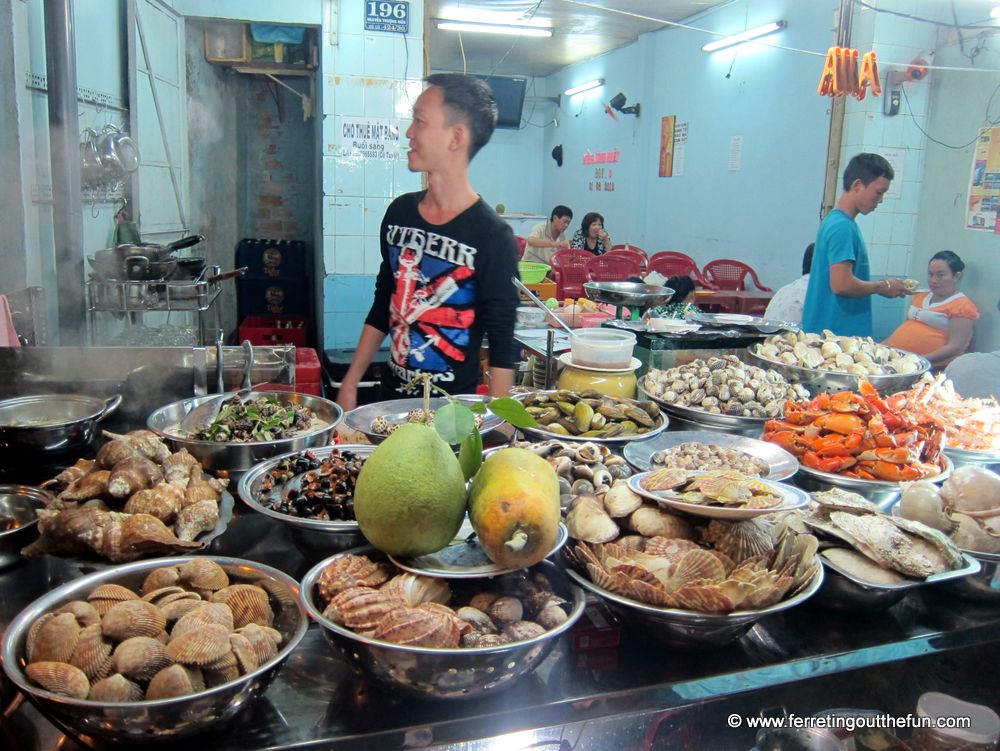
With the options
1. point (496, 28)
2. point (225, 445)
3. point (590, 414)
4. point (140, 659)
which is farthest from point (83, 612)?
point (496, 28)

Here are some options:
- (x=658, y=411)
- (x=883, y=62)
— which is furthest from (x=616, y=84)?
(x=658, y=411)

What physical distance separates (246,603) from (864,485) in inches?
52.4

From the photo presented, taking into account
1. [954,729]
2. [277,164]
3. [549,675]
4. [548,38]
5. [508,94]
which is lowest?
[954,729]

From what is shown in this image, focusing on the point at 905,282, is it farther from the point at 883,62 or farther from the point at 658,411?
the point at 658,411

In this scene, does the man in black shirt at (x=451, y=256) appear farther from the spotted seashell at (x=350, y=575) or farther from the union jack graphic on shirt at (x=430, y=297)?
the spotted seashell at (x=350, y=575)

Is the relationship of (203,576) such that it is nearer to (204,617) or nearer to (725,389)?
(204,617)

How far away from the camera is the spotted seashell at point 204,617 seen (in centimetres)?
98

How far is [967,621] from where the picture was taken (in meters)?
1.31

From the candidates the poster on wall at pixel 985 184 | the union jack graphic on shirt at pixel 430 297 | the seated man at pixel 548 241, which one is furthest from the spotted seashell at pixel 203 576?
the seated man at pixel 548 241

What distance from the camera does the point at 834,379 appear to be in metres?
2.57

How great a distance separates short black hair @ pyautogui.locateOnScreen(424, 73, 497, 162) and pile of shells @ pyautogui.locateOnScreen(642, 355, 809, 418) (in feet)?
3.26

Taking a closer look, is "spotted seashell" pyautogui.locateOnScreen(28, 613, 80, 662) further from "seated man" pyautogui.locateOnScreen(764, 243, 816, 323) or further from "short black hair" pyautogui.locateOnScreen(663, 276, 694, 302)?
"short black hair" pyautogui.locateOnScreen(663, 276, 694, 302)

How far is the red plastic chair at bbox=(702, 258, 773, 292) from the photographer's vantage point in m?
8.10

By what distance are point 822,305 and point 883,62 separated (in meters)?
3.07
